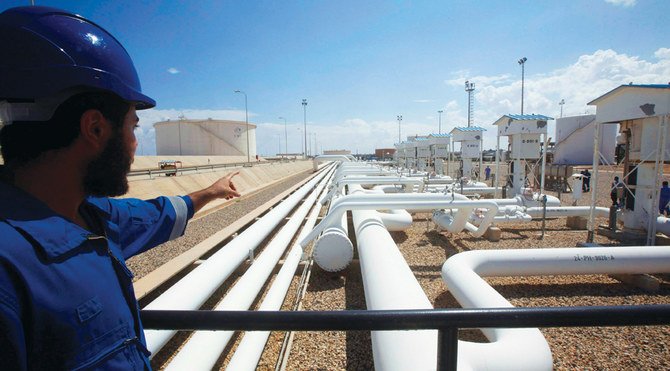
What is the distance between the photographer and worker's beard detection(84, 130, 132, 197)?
93 cm

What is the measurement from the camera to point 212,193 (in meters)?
1.77

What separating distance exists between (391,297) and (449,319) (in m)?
2.01

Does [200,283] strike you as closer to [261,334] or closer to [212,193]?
[261,334]

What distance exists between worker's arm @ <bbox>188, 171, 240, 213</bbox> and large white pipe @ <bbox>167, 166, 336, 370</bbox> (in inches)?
43.5

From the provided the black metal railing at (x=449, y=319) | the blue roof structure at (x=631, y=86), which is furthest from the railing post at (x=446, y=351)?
the blue roof structure at (x=631, y=86)

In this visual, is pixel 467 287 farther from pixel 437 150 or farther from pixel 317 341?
pixel 437 150

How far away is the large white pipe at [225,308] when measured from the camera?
247 cm

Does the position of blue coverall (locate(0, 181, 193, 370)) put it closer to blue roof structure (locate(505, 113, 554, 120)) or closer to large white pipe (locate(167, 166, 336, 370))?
large white pipe (locate(167, 166, 336, 370))

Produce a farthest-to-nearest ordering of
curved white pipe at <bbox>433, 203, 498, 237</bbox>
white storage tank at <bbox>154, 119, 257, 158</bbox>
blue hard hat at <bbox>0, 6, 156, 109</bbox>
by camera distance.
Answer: white storage tank at <bbox>154, 119, 257, 158</bbox>
curved white pipe at <bbox>433, 203, 498, 237</bbox>
blue hard hat at <bbox>0, 6, 156, 109</bbox>

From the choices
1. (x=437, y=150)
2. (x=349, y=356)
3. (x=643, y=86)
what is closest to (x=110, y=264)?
(x=349, y=356)

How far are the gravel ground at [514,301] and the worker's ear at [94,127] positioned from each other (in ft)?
9.50

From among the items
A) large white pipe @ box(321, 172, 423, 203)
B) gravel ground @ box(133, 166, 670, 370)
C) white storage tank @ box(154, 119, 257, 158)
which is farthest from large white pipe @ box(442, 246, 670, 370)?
white storage tank @ box(154, 119, 257, 158)

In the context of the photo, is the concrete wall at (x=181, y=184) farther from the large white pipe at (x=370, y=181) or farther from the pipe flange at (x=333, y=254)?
the pipe flange at (x=333, y=254)

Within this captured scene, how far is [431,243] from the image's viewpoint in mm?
7414
